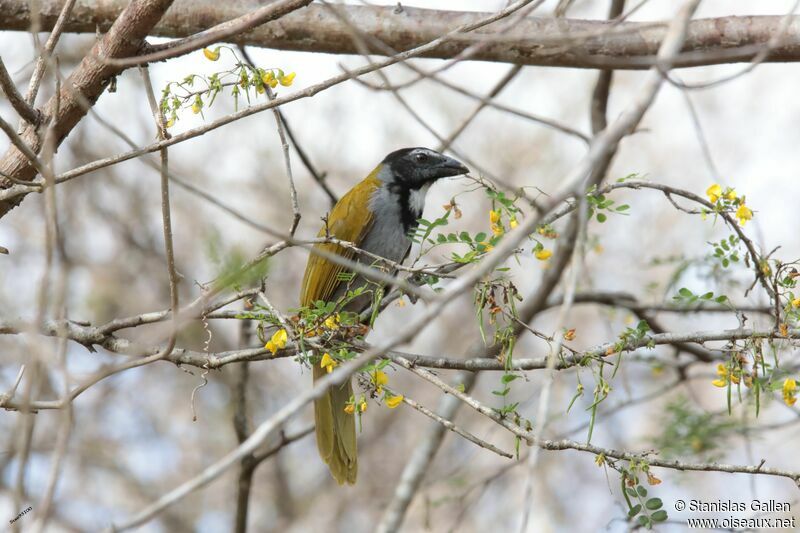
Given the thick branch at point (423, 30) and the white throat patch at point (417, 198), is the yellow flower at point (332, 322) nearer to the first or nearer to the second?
the thick branch at point (423, 30)

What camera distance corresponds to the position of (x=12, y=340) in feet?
24.2

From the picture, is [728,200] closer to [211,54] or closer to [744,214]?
[744,214]

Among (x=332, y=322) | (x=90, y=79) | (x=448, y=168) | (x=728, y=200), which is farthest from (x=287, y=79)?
(x=448, y=168)

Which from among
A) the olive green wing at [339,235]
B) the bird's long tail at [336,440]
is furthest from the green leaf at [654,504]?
the olive green wing at [339,235]

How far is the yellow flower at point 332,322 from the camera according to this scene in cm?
293

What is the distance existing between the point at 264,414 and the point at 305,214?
77.0 inches

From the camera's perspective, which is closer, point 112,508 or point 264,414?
point 112,508

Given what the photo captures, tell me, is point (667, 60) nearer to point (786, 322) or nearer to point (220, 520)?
point (786, 322)

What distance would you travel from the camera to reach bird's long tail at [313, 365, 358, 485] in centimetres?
444

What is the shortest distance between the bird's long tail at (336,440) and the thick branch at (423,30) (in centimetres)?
159

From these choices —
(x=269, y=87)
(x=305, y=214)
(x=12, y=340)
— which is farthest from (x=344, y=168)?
(x=269, y=87)

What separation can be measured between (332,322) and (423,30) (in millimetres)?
1424

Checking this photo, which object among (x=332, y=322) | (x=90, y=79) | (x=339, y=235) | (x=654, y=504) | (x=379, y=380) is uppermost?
(x=339, y=235)

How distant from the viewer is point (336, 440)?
447 cm
